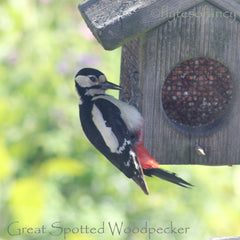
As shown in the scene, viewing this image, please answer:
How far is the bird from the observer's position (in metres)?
2.29

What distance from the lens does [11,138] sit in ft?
11.9

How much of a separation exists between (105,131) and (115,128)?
0.05 meters

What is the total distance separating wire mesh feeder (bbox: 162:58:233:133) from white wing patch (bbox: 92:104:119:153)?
0.90 feet

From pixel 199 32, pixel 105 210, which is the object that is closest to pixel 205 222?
pixel 105 210

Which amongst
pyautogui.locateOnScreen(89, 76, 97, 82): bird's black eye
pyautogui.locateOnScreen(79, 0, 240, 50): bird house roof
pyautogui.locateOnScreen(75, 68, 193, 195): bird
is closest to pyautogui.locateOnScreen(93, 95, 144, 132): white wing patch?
pyautogui.locateOnScreen(75, 68, 193, 195): bird

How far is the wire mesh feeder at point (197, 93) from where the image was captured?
229 cm

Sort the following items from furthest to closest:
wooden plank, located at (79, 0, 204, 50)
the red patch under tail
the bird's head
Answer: the bird's head, the red patch under tail, wooden plank, located at (79, 0, 204, 50)

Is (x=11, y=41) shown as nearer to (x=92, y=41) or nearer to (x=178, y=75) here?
(x=92, y=41)

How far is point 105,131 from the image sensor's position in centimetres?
238

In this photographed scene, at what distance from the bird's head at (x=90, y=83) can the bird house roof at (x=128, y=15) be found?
14.8 inches

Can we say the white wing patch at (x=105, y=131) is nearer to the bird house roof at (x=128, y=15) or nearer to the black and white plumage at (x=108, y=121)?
the black and white plumage at (x=108, y=121)

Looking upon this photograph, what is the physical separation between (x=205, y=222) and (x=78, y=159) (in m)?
1.00

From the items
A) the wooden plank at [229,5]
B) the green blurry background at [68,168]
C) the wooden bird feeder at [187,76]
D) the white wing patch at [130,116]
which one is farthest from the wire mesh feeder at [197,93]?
the green blurry background at [68,168]

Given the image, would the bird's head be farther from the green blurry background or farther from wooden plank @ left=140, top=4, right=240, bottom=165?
the green blurry background
